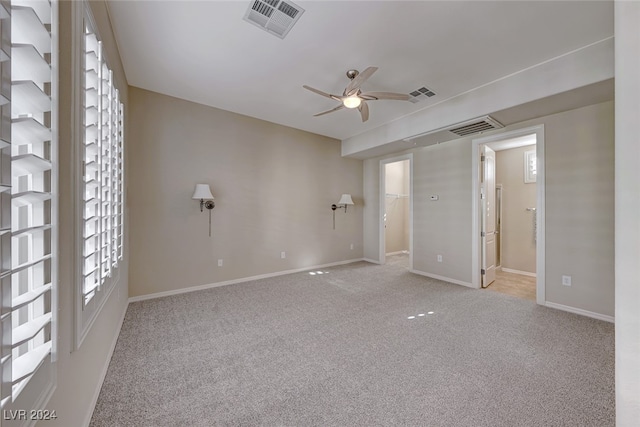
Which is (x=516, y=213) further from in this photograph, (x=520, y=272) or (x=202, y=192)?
(x=202, y=192)

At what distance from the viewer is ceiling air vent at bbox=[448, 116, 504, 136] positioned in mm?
3432

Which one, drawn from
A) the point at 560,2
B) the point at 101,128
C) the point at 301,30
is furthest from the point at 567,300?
the point at 101,128

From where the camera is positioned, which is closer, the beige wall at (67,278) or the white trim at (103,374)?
A: the beige wall at (67,278)

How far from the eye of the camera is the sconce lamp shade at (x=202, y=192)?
3.71 m

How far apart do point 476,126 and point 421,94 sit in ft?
3.10

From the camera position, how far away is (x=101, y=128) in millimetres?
1647

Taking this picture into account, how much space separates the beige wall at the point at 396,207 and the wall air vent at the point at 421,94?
3.42 m

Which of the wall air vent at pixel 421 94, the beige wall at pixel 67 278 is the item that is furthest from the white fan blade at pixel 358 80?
the beige wall at pixel 67 278

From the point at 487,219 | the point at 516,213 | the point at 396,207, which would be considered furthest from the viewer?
the point at 396,207

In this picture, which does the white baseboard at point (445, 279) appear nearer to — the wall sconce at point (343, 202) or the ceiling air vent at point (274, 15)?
the wall sconce at point (343, 202)

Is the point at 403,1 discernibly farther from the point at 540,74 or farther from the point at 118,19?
the point at 118,19

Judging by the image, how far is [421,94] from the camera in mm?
3523

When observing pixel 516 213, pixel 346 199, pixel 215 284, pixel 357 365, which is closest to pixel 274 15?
pixel 357 365

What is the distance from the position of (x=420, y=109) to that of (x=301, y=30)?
249 centimetres
